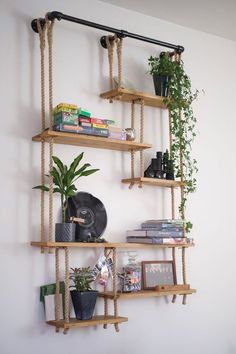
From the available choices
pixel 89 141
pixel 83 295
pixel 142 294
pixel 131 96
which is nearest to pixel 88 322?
pixel 83 295

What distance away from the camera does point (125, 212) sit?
307 cm

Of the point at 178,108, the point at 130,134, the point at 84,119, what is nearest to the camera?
the point at 84,119

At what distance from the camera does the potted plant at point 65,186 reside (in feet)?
8.65

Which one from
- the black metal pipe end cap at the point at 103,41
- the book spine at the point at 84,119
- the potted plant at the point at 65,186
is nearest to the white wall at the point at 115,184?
the black metal pipe end cap at the point at 103,41

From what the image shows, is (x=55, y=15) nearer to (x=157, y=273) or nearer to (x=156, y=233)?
(x=156, y=233)

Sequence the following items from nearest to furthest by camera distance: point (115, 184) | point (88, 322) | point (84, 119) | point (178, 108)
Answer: point (88, 322) < point (84, 119) < point (115, 184) < point (178, 108)

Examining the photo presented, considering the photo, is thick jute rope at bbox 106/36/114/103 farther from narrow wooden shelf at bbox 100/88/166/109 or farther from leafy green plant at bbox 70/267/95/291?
leafy green plant at bbox 70/267/95/291

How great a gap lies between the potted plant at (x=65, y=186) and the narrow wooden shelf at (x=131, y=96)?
444 millimetres

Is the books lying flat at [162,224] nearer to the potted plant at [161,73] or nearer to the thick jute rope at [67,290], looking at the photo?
the thick jute rope at [67,290]

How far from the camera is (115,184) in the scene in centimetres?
305

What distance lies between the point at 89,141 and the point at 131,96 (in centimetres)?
42
